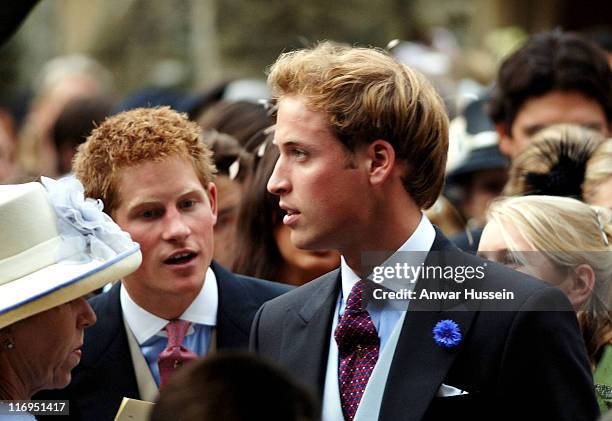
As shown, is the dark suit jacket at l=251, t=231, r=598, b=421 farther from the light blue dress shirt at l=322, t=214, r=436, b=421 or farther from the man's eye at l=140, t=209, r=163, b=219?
the man's eye at l=140, t=209, r=163, b=219

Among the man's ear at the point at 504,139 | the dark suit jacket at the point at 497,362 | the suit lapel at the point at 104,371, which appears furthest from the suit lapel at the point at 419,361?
the man's ear at the point at 504,139

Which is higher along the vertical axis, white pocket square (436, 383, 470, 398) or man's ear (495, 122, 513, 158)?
man's ear (495, 122, 513, 158)

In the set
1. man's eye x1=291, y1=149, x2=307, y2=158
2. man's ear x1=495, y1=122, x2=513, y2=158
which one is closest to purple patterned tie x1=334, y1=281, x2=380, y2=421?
man's eye x1=291, y1=149, x2=307, y2=158

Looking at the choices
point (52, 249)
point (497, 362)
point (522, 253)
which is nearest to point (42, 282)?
point (52, 249)

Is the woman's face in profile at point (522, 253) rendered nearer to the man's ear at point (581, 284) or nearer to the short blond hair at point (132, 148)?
A: the man's ear at point (581, 284)

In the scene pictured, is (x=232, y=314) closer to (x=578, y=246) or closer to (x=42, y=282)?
(x=42, y=282)

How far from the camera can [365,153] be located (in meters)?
4.20

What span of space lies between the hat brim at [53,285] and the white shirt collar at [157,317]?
805 millimetres

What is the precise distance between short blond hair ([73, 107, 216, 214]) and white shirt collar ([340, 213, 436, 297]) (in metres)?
0.89

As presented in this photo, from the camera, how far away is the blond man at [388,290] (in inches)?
150

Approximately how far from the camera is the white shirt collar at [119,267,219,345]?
4809 mm

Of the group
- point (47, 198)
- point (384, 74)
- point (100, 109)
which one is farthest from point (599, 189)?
point (100, 109)

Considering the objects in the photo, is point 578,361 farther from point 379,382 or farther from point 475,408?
point 379,382

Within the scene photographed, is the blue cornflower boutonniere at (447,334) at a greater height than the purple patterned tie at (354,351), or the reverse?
the blue cornflower boutonniere at (447,334)
